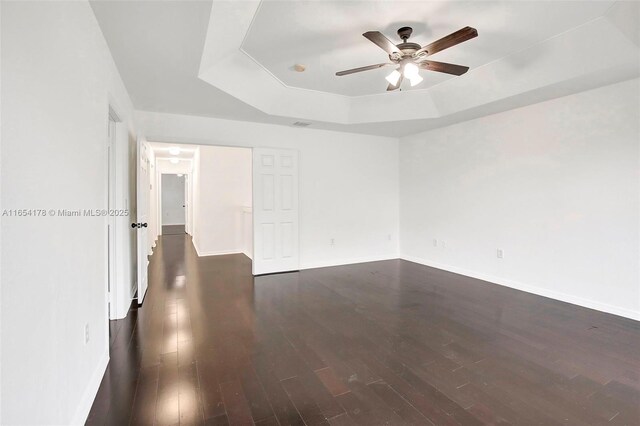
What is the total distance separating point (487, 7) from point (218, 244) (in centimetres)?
609

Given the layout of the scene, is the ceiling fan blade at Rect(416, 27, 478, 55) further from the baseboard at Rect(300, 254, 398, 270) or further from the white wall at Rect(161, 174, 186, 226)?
the white wall at Rect(161, 174, 186, 226)

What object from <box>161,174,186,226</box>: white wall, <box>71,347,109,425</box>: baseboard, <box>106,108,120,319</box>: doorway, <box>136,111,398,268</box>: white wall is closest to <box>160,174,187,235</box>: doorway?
<box>161,174,186,226</box>: white wall

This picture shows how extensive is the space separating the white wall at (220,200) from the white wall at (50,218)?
466cm

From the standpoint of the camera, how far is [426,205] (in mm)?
5680

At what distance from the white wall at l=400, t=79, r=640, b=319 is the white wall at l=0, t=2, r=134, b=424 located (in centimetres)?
472

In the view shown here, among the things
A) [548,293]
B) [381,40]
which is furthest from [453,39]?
[548,293]

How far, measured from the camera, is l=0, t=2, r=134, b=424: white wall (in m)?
1.05

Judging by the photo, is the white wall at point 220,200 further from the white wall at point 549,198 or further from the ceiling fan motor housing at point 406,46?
the ceiling fan motor housing at point 406,46

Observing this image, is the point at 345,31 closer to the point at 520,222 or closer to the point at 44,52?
the point at 44,52

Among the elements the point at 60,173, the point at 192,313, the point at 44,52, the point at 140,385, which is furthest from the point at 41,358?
the point at 192,313

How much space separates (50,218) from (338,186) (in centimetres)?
462

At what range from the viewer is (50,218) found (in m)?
1.37

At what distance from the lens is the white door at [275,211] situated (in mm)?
4922

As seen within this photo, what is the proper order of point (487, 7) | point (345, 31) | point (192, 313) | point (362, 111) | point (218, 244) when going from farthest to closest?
1. point (218, 244)
2. point (362, 111)
3. point (192, 313)
4. point (345, 31)
5. point (487, 7)
